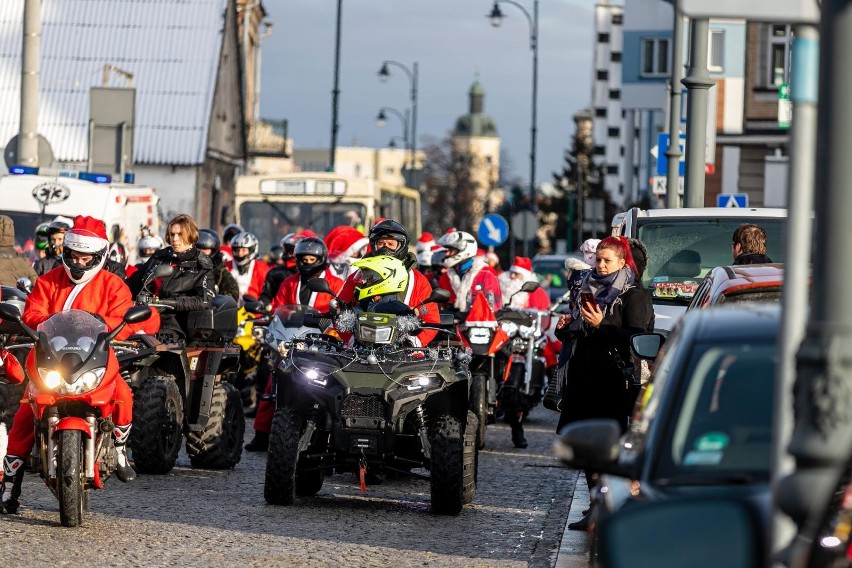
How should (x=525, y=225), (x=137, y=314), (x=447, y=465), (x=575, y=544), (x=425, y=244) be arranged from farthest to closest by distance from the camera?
(x=525, y=225)
(x=425, y=244)
(x=447, y=465)
(x=575, y=544)
(x=137, y=314)

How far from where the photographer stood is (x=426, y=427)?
36.8 feet

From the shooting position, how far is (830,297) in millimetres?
4785

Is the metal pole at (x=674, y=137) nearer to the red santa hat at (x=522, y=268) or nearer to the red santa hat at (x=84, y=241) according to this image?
the red santa hat at (x=522, y=268)

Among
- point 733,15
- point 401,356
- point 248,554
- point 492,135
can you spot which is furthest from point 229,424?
point 492,135

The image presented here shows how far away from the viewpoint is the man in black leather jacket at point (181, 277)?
44.5 feet

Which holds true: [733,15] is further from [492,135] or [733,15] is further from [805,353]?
[492,135]

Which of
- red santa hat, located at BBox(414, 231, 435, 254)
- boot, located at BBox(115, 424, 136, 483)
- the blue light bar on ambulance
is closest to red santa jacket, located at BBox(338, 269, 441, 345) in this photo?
boot, located at BBox(115, 424, 136, 483)

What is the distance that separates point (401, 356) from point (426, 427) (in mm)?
475

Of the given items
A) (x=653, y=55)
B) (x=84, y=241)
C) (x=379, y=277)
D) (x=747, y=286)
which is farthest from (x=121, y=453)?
(x=653, y=55)

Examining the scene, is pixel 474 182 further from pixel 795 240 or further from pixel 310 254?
pixel 795 240

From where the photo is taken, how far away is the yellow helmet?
39.9ft

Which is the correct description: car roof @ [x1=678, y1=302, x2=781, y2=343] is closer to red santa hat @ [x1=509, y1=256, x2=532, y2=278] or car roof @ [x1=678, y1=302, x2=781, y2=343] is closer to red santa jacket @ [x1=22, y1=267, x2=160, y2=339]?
red santa jacket @ [x1=22, y1=267, x2=160, y2=339]

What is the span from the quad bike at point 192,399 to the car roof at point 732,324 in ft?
22.3

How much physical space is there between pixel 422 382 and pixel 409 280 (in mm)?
1322
